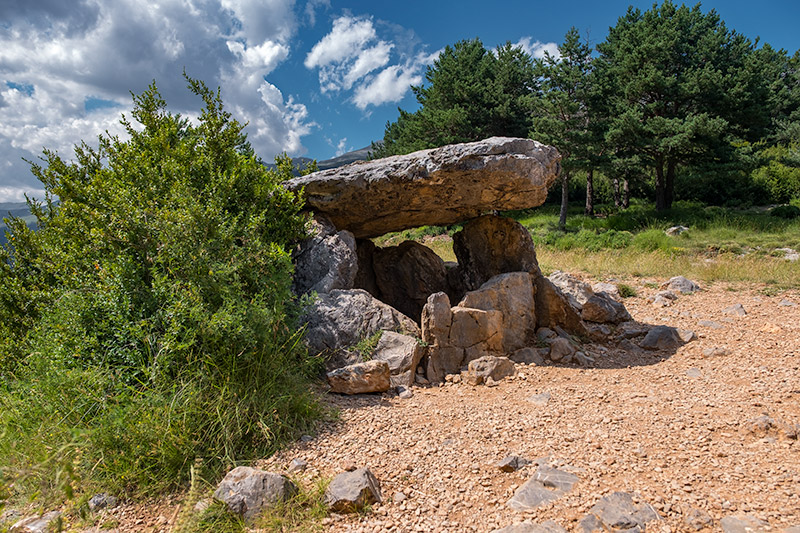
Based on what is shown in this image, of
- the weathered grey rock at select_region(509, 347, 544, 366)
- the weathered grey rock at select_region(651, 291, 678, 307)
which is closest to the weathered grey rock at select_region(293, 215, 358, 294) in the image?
the weathered grey rock at select_region(509, 347, 544, 366)

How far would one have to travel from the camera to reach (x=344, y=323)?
5.41 m

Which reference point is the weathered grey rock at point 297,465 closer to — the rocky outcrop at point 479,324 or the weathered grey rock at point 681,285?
the rocky outcrop at point 479,324

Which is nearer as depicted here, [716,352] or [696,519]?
[696,519]

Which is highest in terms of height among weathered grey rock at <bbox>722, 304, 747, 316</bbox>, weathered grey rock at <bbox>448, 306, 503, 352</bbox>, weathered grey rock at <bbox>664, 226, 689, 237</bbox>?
weathered grey rock at <bbox>664, 226, 689, 237</bbox>

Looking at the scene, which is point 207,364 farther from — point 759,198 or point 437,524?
point 759,198

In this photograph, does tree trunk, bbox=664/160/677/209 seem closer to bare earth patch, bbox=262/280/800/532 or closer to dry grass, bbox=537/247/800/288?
dry grass, bbox=537/247/800/288

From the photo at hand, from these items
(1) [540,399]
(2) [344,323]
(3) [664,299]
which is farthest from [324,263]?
(3) [664,299]

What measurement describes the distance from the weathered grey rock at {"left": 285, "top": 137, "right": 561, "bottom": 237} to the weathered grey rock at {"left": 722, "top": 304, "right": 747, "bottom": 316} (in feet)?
12.7

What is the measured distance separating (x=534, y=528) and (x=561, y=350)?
12.3 feet

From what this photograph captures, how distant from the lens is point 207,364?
12.5 ft

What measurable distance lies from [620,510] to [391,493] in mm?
1441

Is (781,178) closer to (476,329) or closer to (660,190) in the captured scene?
(660,190)

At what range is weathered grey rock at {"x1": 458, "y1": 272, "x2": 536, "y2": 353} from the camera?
6.23m

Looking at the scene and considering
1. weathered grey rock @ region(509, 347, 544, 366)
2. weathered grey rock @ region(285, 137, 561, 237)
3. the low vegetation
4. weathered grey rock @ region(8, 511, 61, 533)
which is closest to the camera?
weathered grey rock @ region(8, 511, 61, 533)
